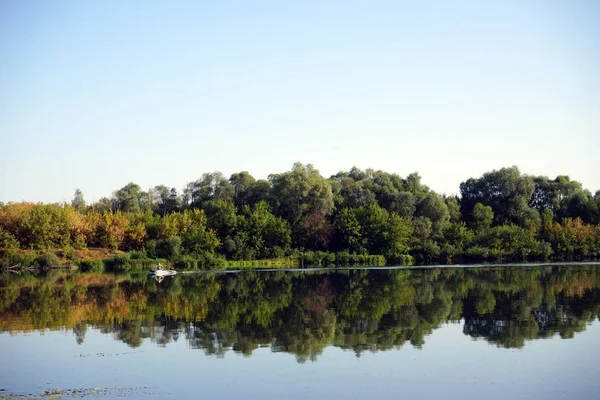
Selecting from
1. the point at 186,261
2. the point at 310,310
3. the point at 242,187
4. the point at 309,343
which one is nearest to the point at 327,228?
the point at 186,261

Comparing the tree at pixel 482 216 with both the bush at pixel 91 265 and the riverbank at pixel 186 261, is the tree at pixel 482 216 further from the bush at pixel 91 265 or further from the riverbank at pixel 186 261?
the bush at pixel 91 265

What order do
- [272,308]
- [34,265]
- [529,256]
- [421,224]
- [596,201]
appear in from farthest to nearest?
1. [596,201]
2. [421,224]
3. [529,256]
4. [34,265]
5. [272,308]

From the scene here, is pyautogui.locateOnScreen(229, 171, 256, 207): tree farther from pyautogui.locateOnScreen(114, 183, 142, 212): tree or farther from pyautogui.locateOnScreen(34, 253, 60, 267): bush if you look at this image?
pyautogui.locateOnScreen(34, 253, 60, 267): bush

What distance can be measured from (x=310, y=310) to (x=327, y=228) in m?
46.8

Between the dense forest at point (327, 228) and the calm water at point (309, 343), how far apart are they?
3264 centimetres

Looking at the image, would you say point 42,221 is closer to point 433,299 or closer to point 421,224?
point 421,224

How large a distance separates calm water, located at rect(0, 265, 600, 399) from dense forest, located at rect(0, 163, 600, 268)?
1285 inches

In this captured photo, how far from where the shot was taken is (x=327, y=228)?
243 feet

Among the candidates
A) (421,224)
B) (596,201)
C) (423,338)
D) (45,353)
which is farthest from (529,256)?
(45,353)

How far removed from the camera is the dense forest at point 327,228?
223 feet

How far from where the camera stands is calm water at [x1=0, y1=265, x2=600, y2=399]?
14.2 metres

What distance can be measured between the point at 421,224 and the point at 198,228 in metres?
25.4

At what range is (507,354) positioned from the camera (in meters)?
17.0

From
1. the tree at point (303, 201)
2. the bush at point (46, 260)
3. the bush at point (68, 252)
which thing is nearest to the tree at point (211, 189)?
the tree at point (303, 201)
